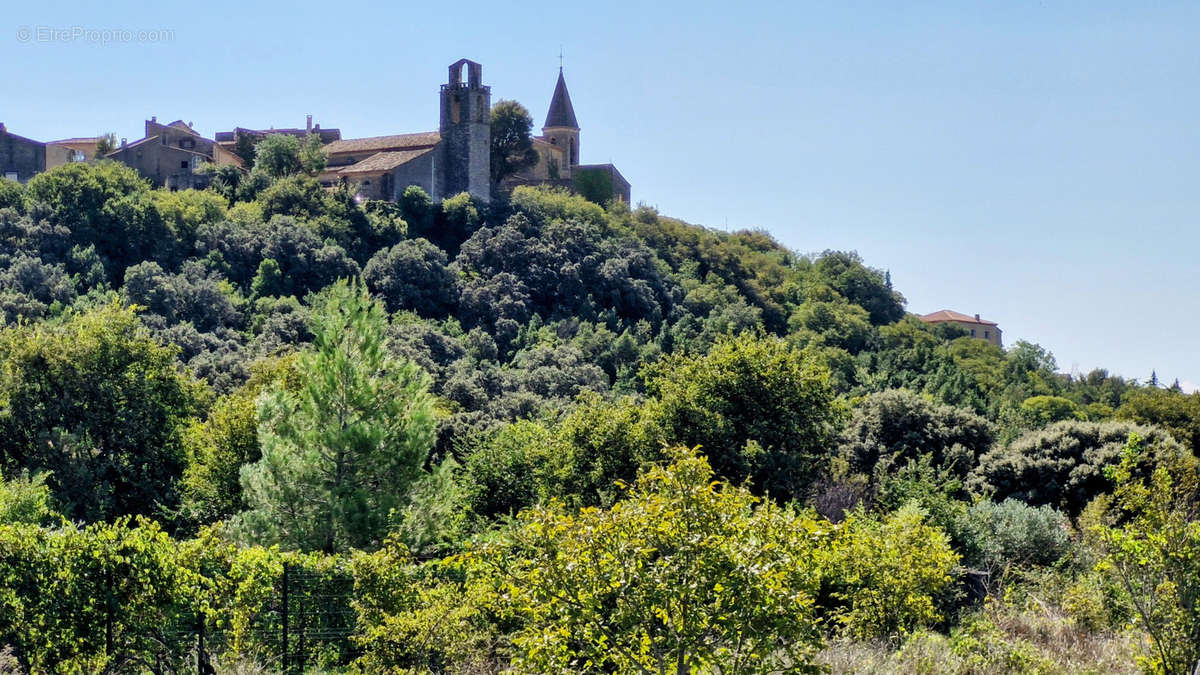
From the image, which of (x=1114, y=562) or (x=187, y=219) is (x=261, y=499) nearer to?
(x=1114, y=562)

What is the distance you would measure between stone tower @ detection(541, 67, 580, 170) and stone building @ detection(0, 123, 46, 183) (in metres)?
31.2

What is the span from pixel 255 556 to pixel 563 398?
29.8 metres

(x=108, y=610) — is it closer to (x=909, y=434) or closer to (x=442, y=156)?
(x=909, y=434)

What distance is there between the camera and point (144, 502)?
2788 centimetres

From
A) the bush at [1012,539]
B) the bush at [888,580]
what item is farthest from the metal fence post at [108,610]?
the bush at [1012,539]

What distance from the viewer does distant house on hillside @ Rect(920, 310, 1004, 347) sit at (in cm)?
10112

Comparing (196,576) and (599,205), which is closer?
(196,576)

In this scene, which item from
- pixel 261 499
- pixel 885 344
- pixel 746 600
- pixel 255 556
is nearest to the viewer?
pixel 746 600

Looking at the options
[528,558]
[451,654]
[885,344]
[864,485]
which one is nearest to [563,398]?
[864,485]

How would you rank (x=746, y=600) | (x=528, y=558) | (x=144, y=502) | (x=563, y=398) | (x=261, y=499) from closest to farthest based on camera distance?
(x=746, y=600)
(x=528, y=558)
(x=261, y=499)
(x=144, y=502)
(x=563, y=398)

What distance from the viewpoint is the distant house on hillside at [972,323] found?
3981 inches

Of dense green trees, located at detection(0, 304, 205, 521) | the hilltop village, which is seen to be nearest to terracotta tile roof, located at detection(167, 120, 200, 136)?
the hilltop village

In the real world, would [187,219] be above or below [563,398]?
above

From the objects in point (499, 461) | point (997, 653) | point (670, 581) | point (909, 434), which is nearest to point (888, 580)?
point (997, 653)
